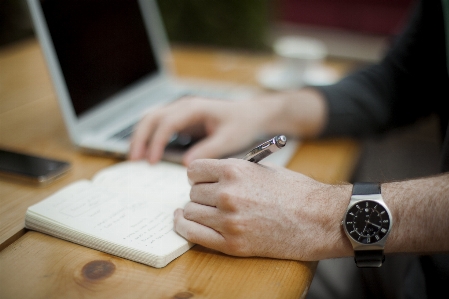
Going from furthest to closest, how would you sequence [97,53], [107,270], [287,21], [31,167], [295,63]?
[287,21], [295,63], [97,53], [31,167], [107,270]

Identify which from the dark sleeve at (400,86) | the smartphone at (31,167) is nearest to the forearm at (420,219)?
the dark sleeve at (400,86)

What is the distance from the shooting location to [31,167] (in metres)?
0.74

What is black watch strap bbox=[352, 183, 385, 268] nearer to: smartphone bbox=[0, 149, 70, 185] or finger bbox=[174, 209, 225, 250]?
finger bbox=[174, 209, 225, 250]

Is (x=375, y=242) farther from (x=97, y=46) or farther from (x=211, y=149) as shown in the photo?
(x=97, y=46)

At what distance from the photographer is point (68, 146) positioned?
87cm

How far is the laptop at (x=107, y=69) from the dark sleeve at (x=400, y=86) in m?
0.28

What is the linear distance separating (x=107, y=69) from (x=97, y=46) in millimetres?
52

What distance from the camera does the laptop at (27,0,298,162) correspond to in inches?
32.0

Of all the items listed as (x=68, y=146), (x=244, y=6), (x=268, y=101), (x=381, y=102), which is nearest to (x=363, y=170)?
(x=381, y=102)

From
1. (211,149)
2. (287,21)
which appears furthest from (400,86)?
→ (287,21)

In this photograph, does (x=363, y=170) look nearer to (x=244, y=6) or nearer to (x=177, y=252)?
(x=177, y=252)

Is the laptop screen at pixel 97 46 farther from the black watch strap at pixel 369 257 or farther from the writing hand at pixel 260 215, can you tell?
the black watch strap at pixel 369 257

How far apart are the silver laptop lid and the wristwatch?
0.53 metres

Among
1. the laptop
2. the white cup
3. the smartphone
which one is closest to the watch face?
the laptop
